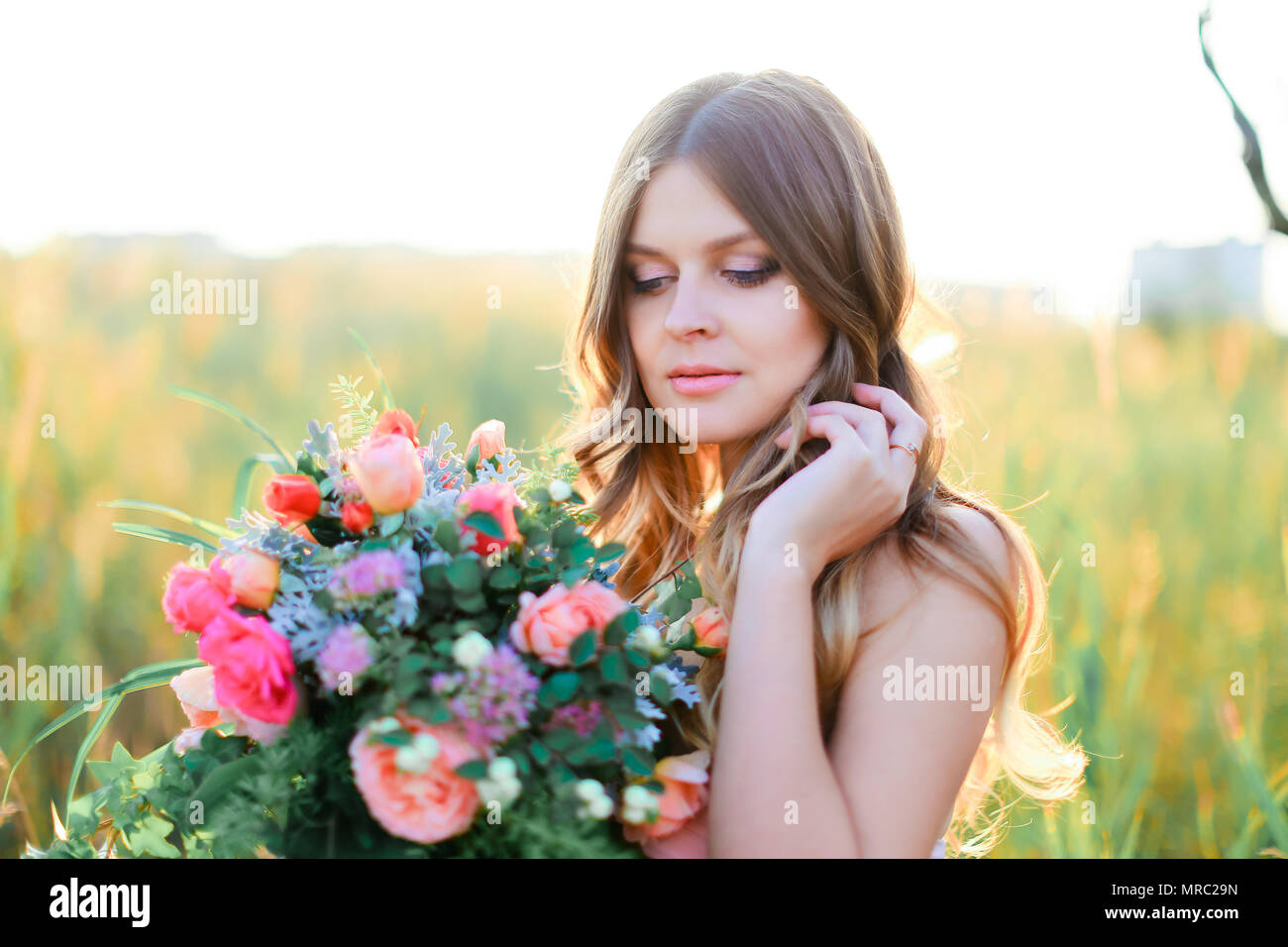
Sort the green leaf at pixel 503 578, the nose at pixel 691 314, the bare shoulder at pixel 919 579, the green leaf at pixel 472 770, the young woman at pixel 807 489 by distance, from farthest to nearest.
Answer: the nose at pixel 691 314, the bare shoulder at pixel 919 579, the young woman at pixel 807 489, the green leaf at pixel 503 578, the green leaf at pixel 472 770

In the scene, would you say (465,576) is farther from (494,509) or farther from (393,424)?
(393,424)

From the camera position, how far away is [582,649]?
1.00 meters

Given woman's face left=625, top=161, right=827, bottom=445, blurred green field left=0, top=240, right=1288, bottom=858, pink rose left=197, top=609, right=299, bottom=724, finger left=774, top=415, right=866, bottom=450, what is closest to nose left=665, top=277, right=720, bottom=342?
woman's face left=625, top=161, right=827, bottom=445

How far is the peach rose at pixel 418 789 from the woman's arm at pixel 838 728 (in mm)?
354

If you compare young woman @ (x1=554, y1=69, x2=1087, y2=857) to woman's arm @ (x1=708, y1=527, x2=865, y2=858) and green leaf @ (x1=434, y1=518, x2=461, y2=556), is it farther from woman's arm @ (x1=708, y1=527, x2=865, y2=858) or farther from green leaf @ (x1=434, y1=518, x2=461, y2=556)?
green leaf @ (x1=434, y1=518, x2=461, y2=556)

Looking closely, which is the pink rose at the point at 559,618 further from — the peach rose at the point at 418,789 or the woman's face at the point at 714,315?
→ the woman's face at the point at 714,315

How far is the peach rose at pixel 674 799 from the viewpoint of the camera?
1.08 metres

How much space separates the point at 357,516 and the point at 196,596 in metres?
0.20

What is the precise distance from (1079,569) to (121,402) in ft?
9.67

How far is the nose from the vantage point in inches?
56.1

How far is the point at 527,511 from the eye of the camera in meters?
1.16

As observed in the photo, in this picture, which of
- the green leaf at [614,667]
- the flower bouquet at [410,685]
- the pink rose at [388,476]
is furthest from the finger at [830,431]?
the pink rose at [388,476]

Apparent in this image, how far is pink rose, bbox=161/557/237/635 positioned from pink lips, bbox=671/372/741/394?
0.74 m
